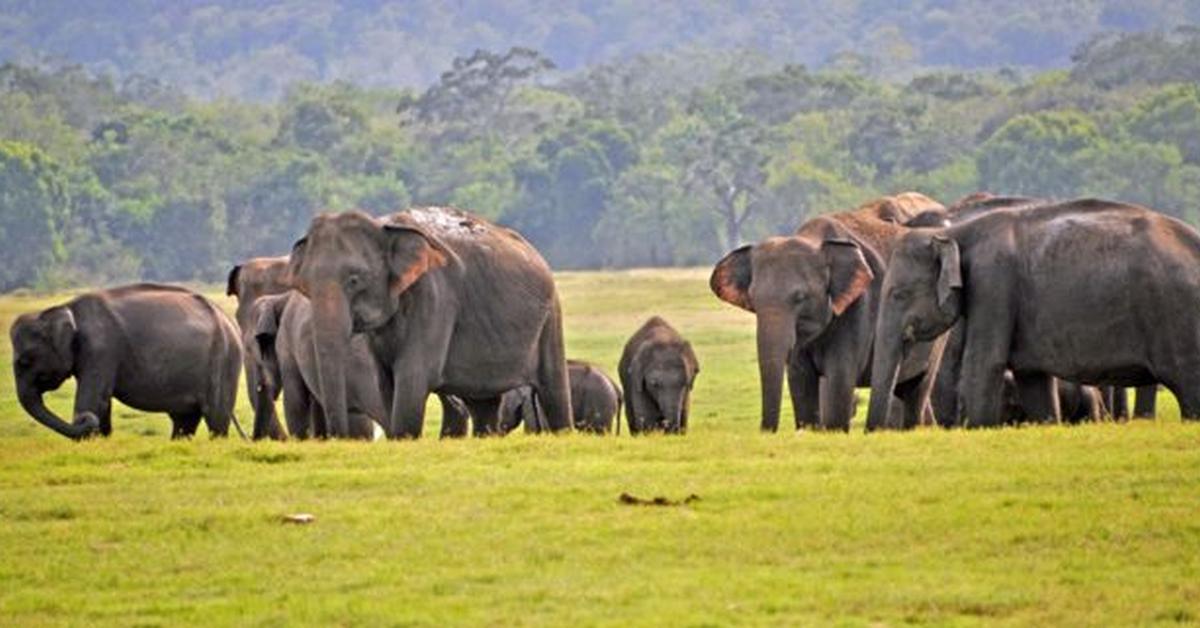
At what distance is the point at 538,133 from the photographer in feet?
431

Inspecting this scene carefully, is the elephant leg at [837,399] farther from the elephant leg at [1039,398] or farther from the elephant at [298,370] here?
the elephant at [298,370]

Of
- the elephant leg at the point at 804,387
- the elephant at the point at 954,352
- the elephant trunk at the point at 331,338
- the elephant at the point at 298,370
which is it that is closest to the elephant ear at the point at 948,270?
the elephant at the point at 954,352

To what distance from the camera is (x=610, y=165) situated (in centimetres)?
11544

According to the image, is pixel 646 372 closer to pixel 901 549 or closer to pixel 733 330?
pixel 901 549

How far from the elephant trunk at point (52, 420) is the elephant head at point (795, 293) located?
4930 mm

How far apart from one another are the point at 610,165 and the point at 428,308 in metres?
93.9

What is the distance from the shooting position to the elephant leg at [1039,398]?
829 inches

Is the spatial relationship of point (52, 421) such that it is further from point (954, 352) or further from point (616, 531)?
point (616, 531)

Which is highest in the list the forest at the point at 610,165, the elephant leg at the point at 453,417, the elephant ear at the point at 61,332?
the elephant ear at the point at 61,332

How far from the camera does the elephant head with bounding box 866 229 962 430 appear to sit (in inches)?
793

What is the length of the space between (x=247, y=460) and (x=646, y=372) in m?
9.59

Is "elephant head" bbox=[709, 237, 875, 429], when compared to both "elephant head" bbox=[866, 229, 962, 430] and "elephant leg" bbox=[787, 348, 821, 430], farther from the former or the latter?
"elephant head" bbox=[866, 229, 962, 430]

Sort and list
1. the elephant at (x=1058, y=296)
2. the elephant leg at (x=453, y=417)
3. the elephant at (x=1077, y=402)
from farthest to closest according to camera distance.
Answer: the elephant leg at (x=453, y=417)
the elephant at (x=1077, y=402)
the elephant at (x=1058, y=296)

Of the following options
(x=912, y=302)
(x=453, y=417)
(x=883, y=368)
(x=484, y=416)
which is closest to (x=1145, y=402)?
(x=883, y=368)
